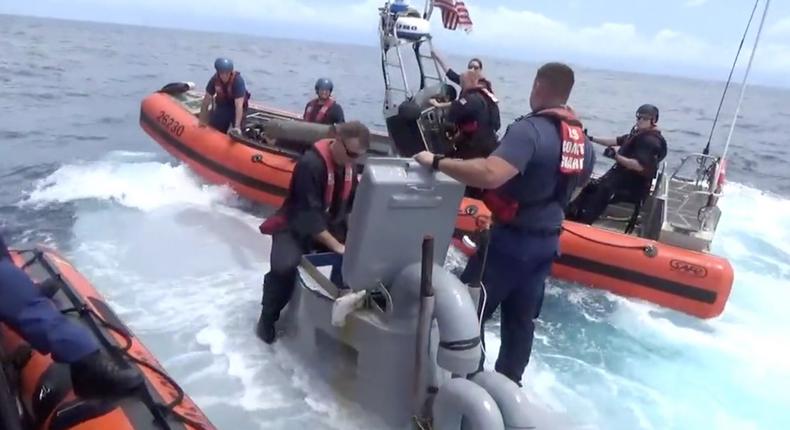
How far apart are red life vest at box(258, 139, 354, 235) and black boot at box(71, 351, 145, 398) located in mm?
1356

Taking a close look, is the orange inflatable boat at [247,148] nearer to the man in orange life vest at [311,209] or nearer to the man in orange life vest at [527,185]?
the man in orange life vest at [311,209]

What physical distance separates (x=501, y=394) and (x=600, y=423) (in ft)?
4.44

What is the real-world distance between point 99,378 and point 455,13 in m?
4.77

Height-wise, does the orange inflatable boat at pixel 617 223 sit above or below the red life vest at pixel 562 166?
below

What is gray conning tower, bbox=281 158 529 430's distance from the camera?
247 cm

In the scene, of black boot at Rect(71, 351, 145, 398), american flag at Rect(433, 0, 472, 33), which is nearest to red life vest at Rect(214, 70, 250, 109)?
american flag at Rect(433, 0, 472, 33)

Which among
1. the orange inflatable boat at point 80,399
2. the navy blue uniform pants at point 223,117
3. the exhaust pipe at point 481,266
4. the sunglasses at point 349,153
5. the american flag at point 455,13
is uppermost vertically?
the american flag at point 455,13

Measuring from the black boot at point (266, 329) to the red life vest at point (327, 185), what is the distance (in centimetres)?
49

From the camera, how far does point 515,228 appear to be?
112 inches

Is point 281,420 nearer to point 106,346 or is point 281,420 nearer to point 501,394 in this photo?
point 106,346

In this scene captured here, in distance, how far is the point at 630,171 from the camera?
5.30 metres

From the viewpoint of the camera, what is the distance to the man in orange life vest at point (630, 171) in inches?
203

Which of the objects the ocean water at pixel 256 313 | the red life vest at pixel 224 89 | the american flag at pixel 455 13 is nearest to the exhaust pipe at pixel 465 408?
the ocean water at pixel 256 313

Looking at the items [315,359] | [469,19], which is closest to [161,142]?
[469,19]
